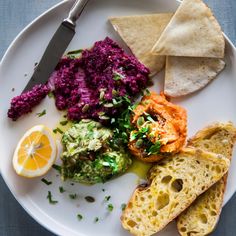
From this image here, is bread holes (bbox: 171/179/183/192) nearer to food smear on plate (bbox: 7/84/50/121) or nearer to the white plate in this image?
the white plate

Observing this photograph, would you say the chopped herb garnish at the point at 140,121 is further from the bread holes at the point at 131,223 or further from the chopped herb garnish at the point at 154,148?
the bread holes at the point at 131,223

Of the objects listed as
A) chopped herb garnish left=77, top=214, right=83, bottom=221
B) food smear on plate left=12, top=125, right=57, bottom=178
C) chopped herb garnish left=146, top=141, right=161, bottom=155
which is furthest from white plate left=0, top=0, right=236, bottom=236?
chopped herb garnish left=146, top=141, right=161, bottom=155

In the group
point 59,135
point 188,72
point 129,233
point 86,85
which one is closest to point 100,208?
point 129,233

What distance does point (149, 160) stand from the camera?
9.73 ft

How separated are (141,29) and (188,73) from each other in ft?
1.20

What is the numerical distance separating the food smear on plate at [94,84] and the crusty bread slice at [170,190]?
0.44 m

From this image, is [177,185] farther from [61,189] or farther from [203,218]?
[61,189]

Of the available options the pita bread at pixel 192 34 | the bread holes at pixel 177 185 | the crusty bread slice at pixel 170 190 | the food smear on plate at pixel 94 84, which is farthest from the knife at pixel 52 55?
the bread holes at pixel 177 185

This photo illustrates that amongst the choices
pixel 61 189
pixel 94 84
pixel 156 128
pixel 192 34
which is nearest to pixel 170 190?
pixel 156 128

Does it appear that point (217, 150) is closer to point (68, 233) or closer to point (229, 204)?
point (229, 204)

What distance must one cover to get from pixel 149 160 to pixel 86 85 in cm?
56

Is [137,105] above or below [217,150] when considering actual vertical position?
above

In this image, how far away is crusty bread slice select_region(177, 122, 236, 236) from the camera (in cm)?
291

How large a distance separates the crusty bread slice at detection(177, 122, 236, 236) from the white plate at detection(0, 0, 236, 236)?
2.9 inches
